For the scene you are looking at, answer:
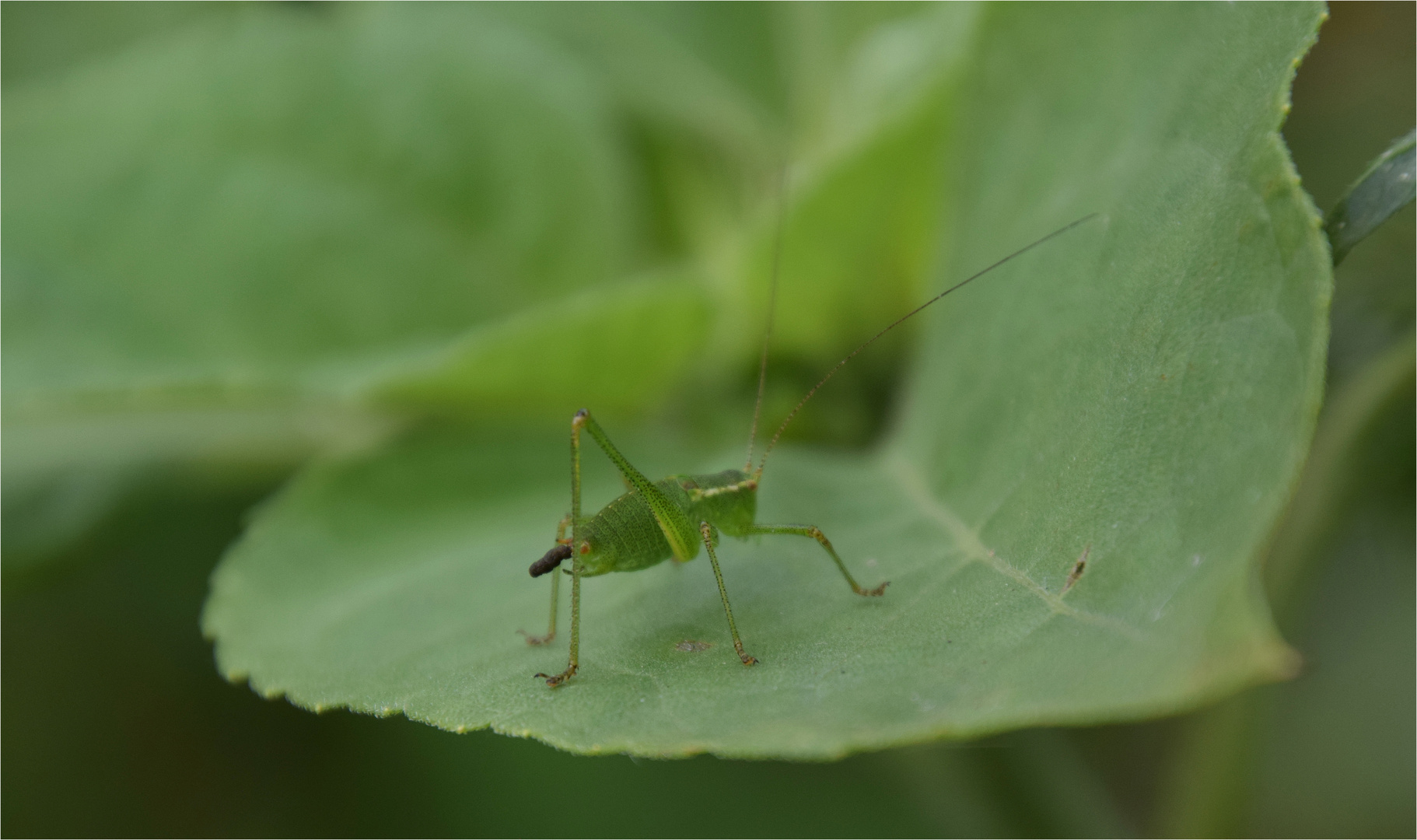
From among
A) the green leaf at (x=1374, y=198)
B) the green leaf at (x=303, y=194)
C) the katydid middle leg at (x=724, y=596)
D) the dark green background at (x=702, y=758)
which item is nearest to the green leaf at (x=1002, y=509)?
the katydid middle leg at (x=724, y=596)

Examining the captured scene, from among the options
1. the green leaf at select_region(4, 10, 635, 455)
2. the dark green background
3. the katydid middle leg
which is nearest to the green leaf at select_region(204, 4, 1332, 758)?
the katydid middle leg

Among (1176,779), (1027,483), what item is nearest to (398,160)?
(1027,483)

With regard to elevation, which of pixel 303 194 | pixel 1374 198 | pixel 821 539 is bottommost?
pixel 821 539

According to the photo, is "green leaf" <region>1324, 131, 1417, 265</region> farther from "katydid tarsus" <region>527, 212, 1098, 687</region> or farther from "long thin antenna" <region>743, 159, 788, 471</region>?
"long thin antenna" <region>743, 159, 788, 471</region>

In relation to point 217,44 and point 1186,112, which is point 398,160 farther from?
point 1186,112

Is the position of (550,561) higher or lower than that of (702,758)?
higher


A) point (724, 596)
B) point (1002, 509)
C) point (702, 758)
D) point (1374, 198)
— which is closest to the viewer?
point (1374, 198)

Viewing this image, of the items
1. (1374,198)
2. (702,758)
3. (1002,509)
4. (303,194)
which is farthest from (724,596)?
(303,194)

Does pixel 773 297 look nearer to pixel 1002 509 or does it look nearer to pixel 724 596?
pixel 724 596
